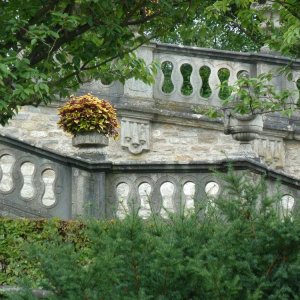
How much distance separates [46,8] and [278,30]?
14.8 ft

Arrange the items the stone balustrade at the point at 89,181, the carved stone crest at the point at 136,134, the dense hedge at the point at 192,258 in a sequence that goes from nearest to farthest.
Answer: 1. the dense hedge at the point at 192,258
2. the stone balustrade at the point at 89,181
3. the carved stone crest at the point at 136,134

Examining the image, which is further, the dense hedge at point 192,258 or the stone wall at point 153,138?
the stone wall at point 153,138

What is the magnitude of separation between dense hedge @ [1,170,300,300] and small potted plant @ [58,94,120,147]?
6.53 meters

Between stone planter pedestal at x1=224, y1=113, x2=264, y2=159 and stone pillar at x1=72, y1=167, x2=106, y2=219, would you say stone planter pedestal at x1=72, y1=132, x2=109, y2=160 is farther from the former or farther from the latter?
stone planter pedestal at x1=224, y1=113, x2=264, y2=159

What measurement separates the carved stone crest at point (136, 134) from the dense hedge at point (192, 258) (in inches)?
388

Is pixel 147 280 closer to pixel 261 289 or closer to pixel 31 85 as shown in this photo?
pixel 261 289

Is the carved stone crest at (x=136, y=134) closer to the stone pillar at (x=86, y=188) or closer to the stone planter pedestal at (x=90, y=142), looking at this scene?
the stone planter pedestal at (x=90, y=142)

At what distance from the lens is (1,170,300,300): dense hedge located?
784 centimetres

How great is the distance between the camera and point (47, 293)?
8.51 metres

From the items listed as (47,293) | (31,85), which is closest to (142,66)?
(31,85)

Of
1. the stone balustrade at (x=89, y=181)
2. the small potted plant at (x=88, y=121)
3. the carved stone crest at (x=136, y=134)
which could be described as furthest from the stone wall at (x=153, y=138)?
the stone balustrade at (x=89, y=181)

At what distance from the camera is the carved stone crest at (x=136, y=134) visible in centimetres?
1841

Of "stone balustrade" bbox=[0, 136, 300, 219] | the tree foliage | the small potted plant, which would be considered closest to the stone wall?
the small potted plant

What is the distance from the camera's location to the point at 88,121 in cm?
1519
